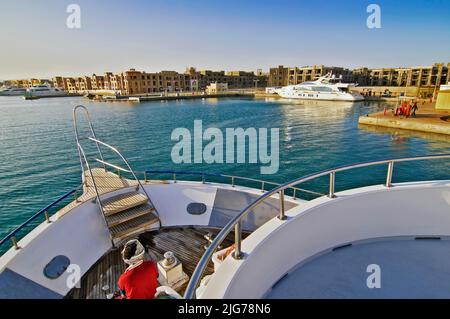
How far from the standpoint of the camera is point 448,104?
32969 millimetres

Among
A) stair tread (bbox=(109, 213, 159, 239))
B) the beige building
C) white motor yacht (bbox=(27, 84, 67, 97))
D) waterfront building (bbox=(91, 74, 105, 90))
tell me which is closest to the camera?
stair tread (bbox=(109, 213, 159, 239))

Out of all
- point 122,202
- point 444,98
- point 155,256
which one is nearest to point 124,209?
point 122,202

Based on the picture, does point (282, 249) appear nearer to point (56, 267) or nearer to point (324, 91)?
point (56, 267)

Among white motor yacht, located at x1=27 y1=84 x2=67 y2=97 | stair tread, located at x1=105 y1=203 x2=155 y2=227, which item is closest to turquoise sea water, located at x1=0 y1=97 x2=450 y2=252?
stair tread, located at x1=105 y1=203 x2=155 y2=227

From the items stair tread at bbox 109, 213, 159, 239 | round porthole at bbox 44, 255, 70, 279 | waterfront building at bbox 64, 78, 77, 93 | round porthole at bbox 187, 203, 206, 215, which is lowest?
round porthole at bbox 44, 255, 70, 279

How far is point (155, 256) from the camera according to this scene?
20.6 feet

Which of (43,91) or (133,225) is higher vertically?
(43,91)

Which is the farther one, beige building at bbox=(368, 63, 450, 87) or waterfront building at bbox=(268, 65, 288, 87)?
waterfront building at bbox=(268, 65, 288, 87)

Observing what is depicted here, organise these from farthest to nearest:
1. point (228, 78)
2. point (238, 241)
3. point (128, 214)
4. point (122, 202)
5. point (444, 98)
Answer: point (228, 78)
point (444, 98)
point (122, 202)
point (128, 214)
point (238, 241)

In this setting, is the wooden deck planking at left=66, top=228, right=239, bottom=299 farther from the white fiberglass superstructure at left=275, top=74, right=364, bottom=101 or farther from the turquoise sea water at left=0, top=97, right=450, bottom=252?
the white fiberglass superstructure at left=275, top=74, right=364, bottom=101

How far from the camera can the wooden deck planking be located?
5258 millimetres

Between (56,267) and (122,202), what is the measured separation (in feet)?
7.13

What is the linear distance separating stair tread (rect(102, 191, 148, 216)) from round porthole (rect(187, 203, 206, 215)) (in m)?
1.39
